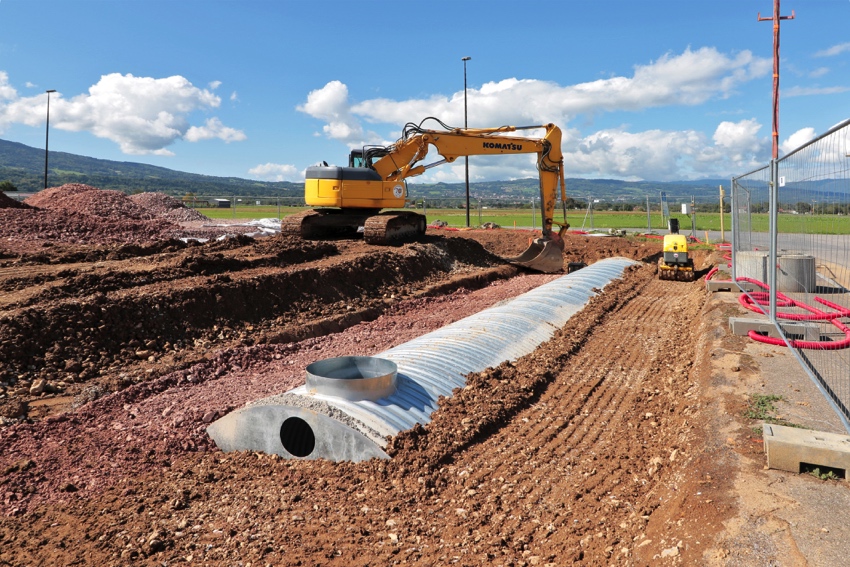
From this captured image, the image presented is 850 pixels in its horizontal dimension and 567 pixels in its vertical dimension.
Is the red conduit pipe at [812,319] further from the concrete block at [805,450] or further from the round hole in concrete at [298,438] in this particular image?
the round hole in concrete at [298,438]

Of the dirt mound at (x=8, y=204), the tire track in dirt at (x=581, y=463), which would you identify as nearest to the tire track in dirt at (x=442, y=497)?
the tire track in dirt at (x=581, y=463)

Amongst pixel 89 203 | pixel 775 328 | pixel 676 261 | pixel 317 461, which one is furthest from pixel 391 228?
pixel 317 461

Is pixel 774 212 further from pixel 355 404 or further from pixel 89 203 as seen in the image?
pixel 89 203

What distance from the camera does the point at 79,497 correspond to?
18.9ft

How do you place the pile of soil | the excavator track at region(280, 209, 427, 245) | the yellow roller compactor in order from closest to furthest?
the pile of soil, the yellow roller compactor, the excavator track at region(280, 209, 427, 245)

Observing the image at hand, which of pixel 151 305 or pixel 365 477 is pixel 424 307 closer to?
pixel 151 305

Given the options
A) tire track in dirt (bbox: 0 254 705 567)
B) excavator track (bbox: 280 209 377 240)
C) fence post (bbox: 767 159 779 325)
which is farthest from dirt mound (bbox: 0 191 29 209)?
fence post (bbox: 767 159 779 325)

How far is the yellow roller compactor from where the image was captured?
1717cm

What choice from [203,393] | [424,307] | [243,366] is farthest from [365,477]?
[424,307]

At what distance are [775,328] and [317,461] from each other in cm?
610

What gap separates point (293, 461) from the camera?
6176mm

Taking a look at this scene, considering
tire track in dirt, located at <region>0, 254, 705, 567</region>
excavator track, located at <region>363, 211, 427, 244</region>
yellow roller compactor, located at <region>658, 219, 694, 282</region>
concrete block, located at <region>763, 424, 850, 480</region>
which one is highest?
excavator track, located at <region>363, 211, 427, 244</region>

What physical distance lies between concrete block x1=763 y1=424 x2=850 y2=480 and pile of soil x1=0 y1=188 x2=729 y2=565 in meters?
0.58

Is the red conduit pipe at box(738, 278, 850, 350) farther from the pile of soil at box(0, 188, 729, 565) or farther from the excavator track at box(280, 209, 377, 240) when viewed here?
the excavator track at box(280, 209, 377, 240)
